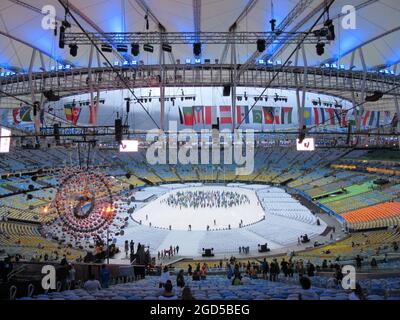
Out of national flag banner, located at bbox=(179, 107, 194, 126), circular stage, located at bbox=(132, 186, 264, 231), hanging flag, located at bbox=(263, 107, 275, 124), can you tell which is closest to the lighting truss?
national flag banner, located at bbox=(179, 107, 194, 126)

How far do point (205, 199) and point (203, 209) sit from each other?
259 cm

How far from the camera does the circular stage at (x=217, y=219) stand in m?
23.5

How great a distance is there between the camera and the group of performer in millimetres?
35312

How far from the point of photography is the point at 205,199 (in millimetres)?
36656

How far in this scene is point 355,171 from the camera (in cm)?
3838

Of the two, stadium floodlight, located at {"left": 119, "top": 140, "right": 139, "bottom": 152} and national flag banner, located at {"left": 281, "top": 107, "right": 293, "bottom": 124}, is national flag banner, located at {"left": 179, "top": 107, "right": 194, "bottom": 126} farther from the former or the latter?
national flag banner, located at {"left": 281, "top": 107, "right": 293, "bottom": 124}

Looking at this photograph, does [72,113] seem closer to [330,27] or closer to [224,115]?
[224,115]

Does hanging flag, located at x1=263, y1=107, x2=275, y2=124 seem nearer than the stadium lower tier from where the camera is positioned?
No

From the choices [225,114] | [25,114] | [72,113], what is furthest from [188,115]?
[25,114]

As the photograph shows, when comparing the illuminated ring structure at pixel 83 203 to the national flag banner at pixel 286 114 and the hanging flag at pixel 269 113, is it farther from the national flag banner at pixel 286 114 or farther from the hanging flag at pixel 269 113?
the national flag banner at pixel 286 114

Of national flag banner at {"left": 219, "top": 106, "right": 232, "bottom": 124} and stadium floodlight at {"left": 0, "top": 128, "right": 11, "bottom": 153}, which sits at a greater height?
national flag banner at {"left": 219, "top": 106, "right": 232, "bottom": 124}

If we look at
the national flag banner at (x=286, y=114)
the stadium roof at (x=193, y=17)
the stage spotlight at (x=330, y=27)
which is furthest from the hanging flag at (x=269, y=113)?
the stage spotlight at (x=330, y=27)
